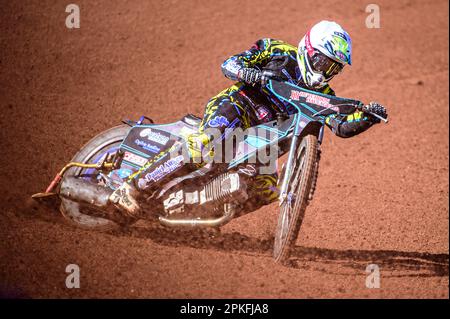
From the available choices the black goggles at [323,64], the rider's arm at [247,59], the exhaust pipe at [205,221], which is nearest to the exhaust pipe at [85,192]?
the exhaust pipe at [205,221]

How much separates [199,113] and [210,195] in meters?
3.35

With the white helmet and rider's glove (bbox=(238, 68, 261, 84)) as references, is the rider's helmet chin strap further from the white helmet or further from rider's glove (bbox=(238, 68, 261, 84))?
rider's glove (bbox=(238, 68, 261, 84))

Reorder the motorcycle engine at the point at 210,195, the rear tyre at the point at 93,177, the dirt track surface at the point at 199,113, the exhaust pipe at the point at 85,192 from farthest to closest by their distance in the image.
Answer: the rear tyre at the point at 93,177, the dirt track surface at the point at 199,113, the exhaust pipe at the point at 85,192, the motorcycle engine at the point at 210,195

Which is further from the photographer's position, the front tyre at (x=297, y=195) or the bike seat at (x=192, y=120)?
the bike seat at (x=192, y=120)

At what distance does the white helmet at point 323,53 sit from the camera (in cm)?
476

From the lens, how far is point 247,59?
5.13 metres

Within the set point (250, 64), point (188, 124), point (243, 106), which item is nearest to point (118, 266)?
point (188, 124)

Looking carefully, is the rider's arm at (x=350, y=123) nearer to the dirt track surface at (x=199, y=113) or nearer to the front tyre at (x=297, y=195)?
the front tyre at (x=297, y=195)

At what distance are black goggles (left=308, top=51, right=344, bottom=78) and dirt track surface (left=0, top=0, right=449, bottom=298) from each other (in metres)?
2.16

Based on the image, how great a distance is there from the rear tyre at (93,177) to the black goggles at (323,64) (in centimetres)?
218

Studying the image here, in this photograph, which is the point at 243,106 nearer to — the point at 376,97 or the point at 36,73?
the point at 36,73

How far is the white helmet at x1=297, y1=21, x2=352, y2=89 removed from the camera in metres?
4.76

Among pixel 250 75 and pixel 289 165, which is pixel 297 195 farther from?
pixel 250 75

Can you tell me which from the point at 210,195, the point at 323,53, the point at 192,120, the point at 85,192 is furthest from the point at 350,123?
the point at 85,192
